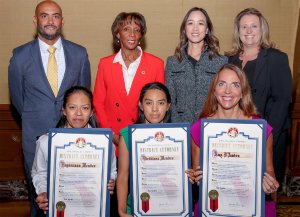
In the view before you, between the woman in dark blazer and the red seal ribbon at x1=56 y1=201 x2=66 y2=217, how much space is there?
1.54 metres

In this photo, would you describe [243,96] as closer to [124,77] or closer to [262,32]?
[262,32]

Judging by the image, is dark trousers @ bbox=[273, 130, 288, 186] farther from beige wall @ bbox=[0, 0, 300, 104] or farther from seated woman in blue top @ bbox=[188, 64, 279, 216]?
beige wall @ bbox=[0, 0, 300, 104]

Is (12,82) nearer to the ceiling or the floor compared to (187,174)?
nearer to the ceiling

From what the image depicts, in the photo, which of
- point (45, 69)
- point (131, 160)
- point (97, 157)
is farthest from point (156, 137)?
point (45, 69)

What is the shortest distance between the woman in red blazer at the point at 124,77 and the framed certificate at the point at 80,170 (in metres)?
0.93

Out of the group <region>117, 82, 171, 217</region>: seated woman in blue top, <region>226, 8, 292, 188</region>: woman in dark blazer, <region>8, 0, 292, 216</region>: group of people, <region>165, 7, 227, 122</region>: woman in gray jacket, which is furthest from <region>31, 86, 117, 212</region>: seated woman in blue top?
<region>226, 8, 292, 188</region>: woman in dark blazer

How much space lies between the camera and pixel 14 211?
414cm

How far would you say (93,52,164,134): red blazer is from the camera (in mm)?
3221

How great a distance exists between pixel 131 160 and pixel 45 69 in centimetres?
120

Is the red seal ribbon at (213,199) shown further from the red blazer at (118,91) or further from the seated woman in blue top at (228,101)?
the red blazer at (118,91)

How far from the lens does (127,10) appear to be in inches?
172

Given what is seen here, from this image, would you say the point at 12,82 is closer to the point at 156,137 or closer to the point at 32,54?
the point at 32,54

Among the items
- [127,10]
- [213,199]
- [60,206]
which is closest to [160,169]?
[213,199]

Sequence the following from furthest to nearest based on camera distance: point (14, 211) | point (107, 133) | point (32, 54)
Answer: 1. point (14, 211)
2. point (32, 54)
3. point (107, 133)
